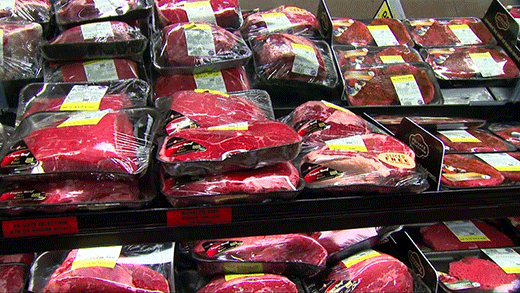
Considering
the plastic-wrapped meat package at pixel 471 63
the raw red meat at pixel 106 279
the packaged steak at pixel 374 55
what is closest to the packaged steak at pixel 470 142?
the plastic-wrapped meat package at pixel 471 63

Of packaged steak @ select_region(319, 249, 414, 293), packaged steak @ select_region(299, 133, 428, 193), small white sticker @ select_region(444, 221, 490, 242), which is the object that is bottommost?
small white sticker @ select_region(444, 221, 490, 242)

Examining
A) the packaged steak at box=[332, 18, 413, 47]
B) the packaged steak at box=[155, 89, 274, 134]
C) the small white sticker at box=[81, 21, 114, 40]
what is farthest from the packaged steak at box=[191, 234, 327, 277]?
the packaged steak at box=[332, 18, 413, 47]

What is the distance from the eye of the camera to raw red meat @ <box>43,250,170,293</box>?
136 centimetres

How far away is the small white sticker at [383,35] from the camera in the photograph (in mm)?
2621

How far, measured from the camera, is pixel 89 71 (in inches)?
72.8

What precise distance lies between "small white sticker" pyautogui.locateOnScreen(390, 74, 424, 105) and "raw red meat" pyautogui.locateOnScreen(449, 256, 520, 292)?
0.77 meters

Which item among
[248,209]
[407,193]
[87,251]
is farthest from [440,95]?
[87,251]

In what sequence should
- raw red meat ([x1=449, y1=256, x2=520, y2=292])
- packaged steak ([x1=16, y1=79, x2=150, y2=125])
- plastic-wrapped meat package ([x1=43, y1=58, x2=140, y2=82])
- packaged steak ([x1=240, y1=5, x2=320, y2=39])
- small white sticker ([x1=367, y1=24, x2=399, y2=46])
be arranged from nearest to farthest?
1. packaged steak ([x1=16, y1=79, x2=150, y2=125])
2. raw red meat ([x1=449, y1=256, x2=520, y2=292])
3. plastic-wrapped meat package ([x1=43, y1=58, x2=140, y2=82])
4. packaged steak ([x1=240, y1=5, x2=320, y2=39])
5. small white sticker ([x1=367, y1=24, x2=399, y2=46])

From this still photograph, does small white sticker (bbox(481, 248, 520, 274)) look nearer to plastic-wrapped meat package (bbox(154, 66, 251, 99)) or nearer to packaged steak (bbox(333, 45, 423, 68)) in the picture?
packaged steak (bbox(333, 45, 423, 68))

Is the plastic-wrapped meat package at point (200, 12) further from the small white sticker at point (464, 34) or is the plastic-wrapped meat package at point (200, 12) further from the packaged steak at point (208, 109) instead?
the small white sticker at point (464, 34)

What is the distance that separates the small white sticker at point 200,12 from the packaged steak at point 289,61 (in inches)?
9.8

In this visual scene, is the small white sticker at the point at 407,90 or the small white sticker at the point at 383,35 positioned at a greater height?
the small white sticker at the point at 383,35

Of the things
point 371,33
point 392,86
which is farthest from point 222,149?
point 371,33

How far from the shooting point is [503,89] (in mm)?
2441
